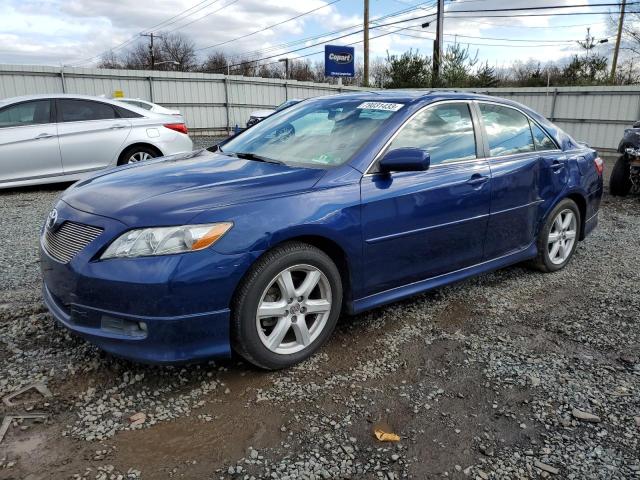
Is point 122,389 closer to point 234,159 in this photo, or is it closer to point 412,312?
point 234,159

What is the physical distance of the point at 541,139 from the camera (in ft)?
15.1

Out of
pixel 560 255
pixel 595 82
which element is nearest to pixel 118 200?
pixel 560 255

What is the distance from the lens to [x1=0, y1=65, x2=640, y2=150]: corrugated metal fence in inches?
602

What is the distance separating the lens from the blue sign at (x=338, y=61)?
26.1 m

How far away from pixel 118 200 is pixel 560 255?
3.99m

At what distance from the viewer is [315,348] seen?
10.3 feet

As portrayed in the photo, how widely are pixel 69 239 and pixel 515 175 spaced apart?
320cm

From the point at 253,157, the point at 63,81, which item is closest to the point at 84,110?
the point at 253,157

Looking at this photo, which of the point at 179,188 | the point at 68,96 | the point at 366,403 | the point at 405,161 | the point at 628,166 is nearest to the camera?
the point at 366,403

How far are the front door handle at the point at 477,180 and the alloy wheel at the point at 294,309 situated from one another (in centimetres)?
141

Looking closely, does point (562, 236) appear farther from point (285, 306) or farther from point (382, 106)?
point (285, 306)

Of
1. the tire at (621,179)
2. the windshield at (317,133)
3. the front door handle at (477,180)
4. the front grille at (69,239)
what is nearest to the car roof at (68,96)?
the windshield at (317,133)

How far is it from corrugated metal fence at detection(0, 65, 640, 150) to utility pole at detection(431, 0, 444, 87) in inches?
209

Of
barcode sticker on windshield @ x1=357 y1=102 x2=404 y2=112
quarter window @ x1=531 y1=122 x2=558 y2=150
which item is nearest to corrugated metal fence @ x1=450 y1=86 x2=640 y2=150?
quarter window @ x1=531 y1=122 x2=558 y2=150
